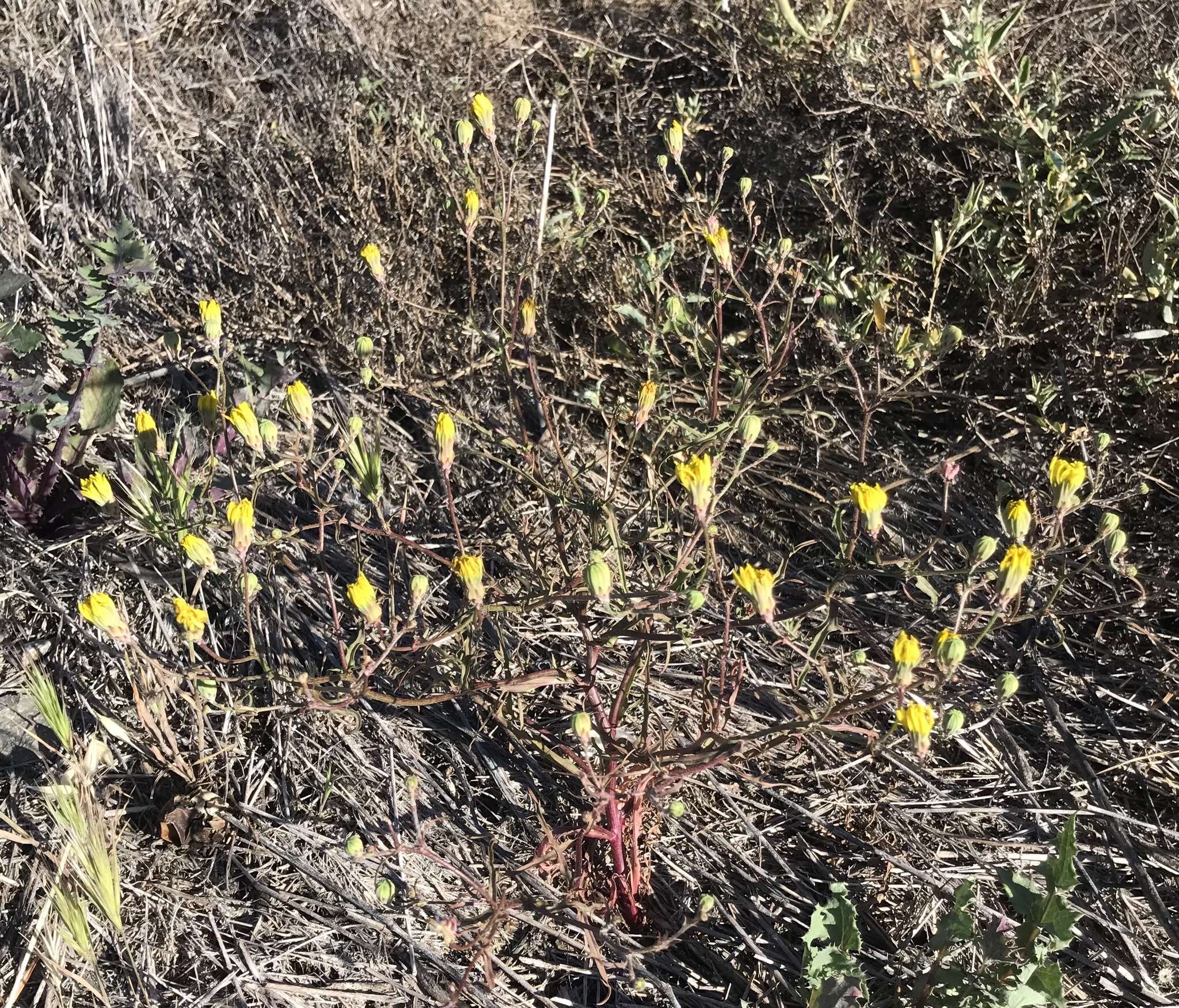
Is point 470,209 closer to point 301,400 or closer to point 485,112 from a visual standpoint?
point 485,112

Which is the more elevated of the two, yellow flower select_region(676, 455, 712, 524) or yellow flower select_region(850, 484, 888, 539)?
yellow flower select_region(676, 455, 712, 524)

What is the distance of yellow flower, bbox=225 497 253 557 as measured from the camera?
1.53 metres

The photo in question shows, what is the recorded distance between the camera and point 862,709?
1.39 metres

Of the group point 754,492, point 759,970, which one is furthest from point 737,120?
point 759,970

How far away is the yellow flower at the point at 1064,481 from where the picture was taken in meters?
1.51

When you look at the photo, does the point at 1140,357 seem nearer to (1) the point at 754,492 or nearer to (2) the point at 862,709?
(1) the point at 754,492

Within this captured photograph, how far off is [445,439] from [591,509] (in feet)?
0.90

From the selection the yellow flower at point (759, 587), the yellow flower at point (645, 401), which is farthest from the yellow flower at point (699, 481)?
the yellow flower at point (645, 401)

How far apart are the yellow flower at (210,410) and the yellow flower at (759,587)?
37.8 inches

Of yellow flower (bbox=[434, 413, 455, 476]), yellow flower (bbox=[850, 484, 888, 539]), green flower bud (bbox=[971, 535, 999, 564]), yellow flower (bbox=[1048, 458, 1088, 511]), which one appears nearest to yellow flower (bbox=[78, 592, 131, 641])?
yellow flower (bbox=[434, 413, 455, 476])

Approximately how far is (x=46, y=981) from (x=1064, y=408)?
2.30 meters

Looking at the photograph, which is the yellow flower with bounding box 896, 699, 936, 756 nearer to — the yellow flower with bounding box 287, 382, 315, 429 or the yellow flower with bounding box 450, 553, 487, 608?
the yellow flower with bounding box 450, 553, 487, 608

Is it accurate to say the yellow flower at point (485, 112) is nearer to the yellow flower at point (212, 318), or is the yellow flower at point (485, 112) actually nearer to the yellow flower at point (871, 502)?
the yellow flower at point (212, 318)

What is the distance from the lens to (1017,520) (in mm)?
1474
